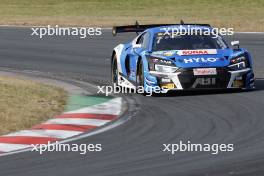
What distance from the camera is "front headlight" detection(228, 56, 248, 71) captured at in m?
15.1

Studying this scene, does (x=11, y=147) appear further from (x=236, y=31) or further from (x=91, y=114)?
(x=236, y=31)

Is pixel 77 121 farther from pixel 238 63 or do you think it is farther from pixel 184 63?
pixel 238 63

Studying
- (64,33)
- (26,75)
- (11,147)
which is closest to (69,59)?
(26,75)

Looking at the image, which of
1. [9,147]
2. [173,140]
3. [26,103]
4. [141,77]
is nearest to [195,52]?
[141,77]

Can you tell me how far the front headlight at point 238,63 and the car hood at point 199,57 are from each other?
0.08 metres

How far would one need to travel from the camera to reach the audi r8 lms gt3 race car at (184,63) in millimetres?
14945

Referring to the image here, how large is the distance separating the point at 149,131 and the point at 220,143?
4.66 feet

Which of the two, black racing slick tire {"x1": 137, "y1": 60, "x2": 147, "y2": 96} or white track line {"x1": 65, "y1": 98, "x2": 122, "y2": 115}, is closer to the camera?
white track line {"x1": 65, "y1": 98, "x2": 122, "y2": 115}

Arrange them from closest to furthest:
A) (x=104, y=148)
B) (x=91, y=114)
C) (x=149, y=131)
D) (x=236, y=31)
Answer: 1. (x=104, y=148)
2. (x=149, y=131)
3. (x=91, y=114)
4. (x=236, y=31)

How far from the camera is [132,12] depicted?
149 ft

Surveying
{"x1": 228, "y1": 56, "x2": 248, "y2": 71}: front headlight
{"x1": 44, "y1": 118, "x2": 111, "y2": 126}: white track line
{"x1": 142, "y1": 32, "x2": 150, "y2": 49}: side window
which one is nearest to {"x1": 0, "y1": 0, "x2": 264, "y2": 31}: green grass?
{"x1": 142, "y1": 32, "x2": 150, "y2": 49}: side window

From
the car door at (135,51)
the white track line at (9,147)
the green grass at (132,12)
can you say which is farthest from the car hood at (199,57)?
the green grass at (132,12)

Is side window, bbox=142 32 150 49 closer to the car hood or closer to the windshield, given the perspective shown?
the windshield

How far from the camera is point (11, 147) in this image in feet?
35.2
